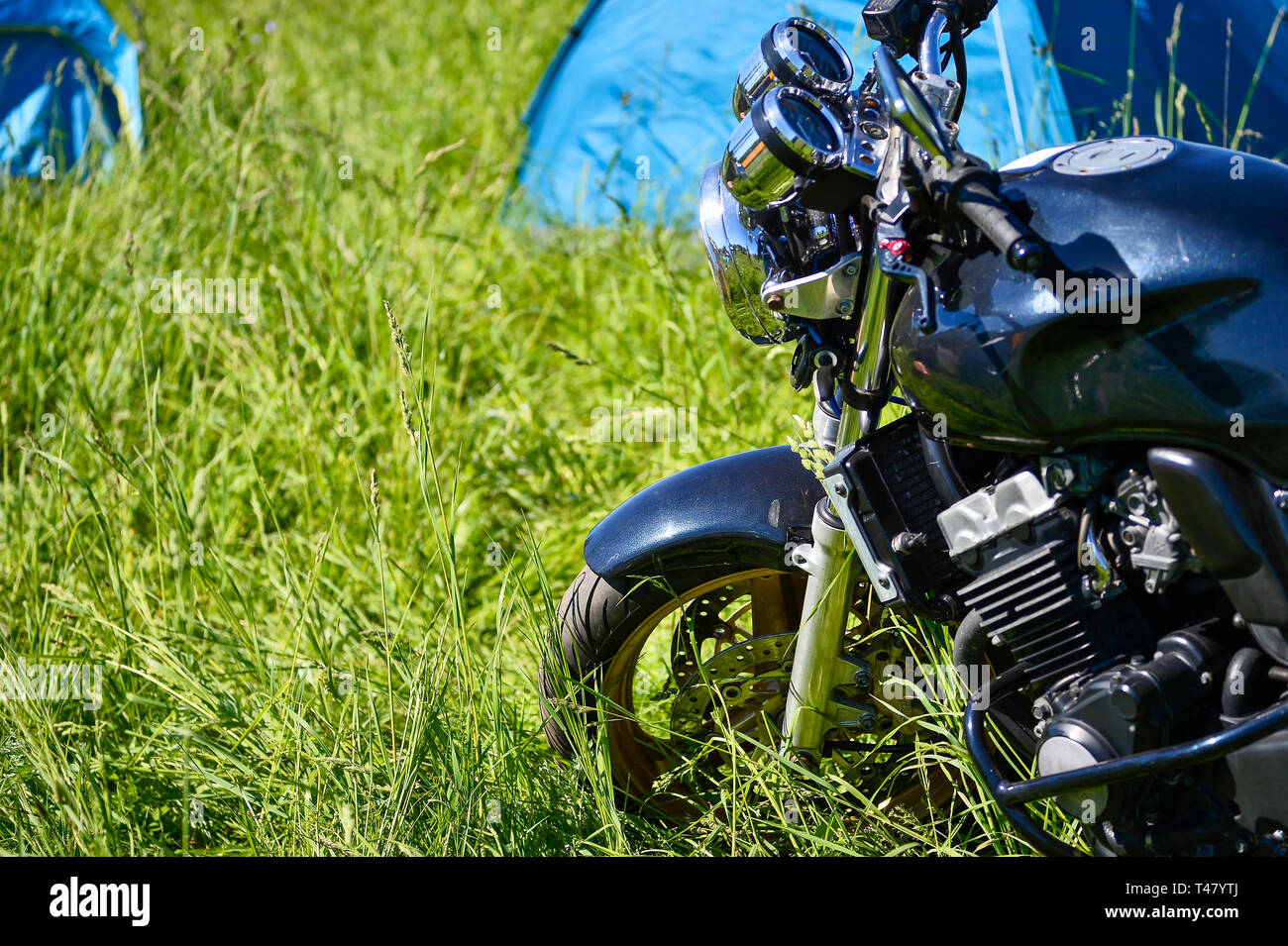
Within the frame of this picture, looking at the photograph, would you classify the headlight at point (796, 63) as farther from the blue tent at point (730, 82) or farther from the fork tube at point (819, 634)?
the blue tent at point (730, 82)

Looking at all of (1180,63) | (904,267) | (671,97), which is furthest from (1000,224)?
(671,97)

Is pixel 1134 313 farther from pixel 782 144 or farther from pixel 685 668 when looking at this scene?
pixel 685 668

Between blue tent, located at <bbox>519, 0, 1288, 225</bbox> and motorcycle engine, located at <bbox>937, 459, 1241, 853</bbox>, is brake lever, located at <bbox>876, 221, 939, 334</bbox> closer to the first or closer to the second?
motorcycle engine, located at <bbox>937, 459, 1241, 853</bbox>

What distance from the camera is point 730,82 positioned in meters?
3.96

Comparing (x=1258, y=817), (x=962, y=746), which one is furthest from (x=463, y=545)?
(x=1258, y=817)

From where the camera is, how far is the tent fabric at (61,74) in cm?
423

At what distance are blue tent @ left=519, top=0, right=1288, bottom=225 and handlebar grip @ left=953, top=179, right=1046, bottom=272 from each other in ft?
6.03

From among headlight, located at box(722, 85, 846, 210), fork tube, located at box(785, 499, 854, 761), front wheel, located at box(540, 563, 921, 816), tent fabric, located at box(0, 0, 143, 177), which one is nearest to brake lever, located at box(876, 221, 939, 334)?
headlight, located at box(722, 85, 846, 210)

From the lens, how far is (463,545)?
3018 mm

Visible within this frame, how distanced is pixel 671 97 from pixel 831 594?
2.71 metres

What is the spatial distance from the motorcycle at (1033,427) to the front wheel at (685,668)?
0.22 feet

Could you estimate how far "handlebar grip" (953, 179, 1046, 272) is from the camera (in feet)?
4.19
